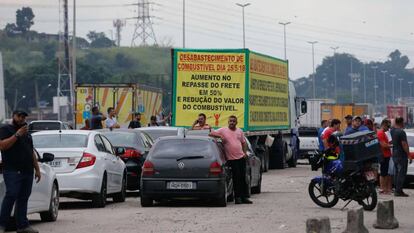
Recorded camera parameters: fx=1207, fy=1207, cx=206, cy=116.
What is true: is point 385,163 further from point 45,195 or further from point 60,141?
point 45,195

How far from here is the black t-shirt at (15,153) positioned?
1588 cm

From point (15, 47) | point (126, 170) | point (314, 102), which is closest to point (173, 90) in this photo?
point (126, 170)

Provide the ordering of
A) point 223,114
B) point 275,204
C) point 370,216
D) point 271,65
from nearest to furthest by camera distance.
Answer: point 370,216, point 275,204, point 223,114, point 271,65

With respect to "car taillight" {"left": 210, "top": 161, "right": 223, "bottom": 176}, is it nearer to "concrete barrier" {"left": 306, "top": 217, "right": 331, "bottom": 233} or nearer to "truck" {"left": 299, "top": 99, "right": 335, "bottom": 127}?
"concrete barrier" {"left": 306, "top": 217, "right": 331, "bottom": 233}

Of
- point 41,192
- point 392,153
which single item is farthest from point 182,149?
point 392,153

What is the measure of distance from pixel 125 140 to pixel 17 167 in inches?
396

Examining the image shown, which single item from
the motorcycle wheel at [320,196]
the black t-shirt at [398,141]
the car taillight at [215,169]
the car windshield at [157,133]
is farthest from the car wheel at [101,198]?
the black t-shirt at [398,141]

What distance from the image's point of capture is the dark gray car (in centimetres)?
2150

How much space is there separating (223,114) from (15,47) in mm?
157158

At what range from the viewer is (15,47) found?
18875cm

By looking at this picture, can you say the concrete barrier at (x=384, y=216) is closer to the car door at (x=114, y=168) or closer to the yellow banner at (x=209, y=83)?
the car door at (x=114, y=168)

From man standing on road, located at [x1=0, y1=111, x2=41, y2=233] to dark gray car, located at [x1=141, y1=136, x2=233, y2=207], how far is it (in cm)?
561

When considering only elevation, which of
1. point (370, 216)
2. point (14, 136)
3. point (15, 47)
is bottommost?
point (370, 216)

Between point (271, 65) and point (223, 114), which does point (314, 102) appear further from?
point (223, 114)
